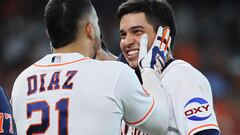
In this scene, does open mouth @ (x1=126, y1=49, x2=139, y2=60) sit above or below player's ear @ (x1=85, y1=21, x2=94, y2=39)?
below

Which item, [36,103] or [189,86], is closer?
[36,103]

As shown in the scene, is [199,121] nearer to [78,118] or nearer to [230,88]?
[78,118]

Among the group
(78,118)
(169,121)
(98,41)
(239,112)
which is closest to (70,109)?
(78,118)

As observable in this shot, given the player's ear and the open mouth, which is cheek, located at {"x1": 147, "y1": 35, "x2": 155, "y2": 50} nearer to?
the open mouth

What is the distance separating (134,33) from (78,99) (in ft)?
3.31

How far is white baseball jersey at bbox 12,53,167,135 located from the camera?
323 centimetres

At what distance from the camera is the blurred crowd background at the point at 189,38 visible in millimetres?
10273

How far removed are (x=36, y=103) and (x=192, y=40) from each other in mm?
8039

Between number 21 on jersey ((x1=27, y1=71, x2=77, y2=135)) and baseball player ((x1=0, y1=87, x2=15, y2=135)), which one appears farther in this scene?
baseball player ((x1=0, y1=87, x2=15, y2=135))

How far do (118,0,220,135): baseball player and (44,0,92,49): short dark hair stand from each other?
58 cm

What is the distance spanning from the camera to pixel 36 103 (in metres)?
3.31

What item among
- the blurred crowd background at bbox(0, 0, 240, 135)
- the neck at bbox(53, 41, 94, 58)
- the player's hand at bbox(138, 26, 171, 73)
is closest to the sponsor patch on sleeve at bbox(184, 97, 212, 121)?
the player's hand at bbox(138, 26, 171, 73)

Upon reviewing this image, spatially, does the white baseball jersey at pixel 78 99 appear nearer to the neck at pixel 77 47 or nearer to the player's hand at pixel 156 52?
the neck at pixel 77 47

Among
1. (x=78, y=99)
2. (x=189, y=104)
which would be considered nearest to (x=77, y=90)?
(x=78, y=99)
